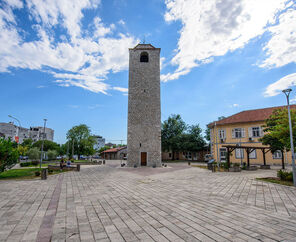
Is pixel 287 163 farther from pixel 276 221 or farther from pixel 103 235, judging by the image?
pixel 103 235

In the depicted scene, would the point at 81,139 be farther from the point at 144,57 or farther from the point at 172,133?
the point at 144,57

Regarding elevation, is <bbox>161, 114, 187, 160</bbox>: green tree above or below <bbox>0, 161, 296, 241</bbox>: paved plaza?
above

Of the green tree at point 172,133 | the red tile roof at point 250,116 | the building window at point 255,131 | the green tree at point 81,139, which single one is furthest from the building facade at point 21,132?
the building window at point 255,131

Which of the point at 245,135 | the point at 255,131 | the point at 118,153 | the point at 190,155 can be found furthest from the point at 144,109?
the point at 118,153

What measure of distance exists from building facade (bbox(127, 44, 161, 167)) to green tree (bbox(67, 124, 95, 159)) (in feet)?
96.6

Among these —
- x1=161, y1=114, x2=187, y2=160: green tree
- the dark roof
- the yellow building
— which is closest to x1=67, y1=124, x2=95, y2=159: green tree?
x1=161, y1=114, x2=187, y2=160: green tree

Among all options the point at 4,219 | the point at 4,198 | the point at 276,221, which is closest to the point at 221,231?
the point at 276,221

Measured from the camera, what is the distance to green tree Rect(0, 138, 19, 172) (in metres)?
13.1

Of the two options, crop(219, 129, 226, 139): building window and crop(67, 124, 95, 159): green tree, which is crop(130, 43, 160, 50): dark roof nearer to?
crop(219, 129, 226, 139): building window

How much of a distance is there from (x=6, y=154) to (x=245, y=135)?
104 ft

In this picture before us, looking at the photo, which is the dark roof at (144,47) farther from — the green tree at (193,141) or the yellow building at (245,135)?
the green tree at (193,141)

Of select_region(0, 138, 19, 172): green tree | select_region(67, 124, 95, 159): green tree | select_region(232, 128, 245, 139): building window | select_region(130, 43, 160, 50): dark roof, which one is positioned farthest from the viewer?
select_region(67, 124, 95, 159): green tree

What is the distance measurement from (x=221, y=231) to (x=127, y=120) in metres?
22.5

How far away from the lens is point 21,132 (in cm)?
10506
